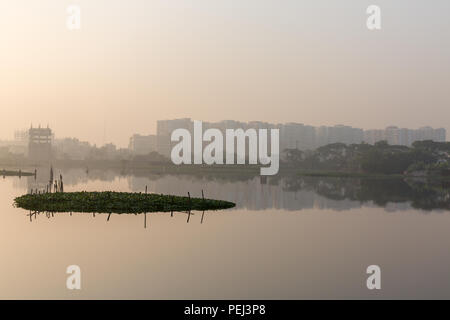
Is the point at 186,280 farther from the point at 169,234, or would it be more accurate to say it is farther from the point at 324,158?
the point at 324,158

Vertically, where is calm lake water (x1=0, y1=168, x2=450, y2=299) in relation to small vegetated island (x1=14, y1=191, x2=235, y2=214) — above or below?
below

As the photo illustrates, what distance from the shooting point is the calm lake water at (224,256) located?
19.5m

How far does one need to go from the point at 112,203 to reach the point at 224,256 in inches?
786

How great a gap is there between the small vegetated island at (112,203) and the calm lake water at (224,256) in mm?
2398

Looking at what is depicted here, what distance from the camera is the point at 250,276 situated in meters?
21.4

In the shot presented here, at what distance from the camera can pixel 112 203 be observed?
42469 mm

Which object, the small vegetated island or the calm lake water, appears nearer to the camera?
the calm lake water

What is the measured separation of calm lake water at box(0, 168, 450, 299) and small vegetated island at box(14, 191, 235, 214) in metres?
2.40

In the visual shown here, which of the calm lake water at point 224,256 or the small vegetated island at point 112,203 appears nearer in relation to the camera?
the calm lake water at point 224,256

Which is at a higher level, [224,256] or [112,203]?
[112,203]

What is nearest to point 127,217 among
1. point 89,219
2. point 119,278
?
point 89,219

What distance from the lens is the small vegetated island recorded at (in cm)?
4159

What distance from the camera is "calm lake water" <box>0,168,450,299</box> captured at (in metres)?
19.5
